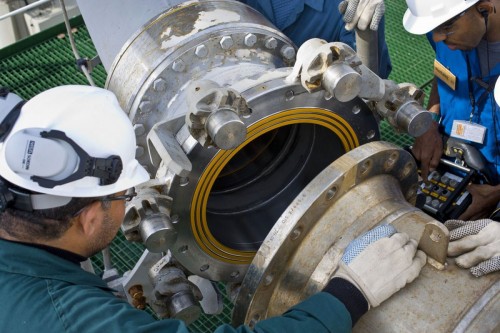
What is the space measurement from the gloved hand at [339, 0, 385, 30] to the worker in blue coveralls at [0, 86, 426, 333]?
0.65 m

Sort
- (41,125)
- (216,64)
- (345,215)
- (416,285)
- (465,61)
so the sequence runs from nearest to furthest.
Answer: (41,125), (416,285), (345,215), (216,64), (465,61)

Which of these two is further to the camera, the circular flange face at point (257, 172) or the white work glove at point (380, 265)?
the circular flange face at point (257, 172)

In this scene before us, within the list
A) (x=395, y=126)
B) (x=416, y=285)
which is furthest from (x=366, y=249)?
(x=395, y=126)

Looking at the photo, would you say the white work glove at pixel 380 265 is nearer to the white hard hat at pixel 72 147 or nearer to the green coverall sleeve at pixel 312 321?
the green coverall sleeve at pixel 312 321

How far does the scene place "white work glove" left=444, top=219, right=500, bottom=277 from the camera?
4.68 feet

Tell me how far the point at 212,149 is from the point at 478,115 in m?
1.09

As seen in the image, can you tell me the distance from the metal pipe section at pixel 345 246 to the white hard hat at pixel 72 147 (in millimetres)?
357

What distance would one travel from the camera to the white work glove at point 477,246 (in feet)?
4.68

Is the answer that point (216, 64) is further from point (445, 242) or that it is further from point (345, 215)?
point (445, 242)

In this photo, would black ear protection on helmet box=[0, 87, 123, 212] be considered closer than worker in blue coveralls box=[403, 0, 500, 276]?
Yes

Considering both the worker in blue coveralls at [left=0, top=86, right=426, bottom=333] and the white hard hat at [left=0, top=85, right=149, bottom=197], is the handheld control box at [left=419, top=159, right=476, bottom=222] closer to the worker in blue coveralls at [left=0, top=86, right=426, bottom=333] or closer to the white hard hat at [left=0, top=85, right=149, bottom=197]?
the worker in blue coveralls at [left=0, top=86, right=426, bottom=333]

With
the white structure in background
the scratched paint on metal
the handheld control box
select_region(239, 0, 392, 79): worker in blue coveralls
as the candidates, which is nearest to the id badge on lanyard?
the handheld control box

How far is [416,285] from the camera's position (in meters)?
1.45

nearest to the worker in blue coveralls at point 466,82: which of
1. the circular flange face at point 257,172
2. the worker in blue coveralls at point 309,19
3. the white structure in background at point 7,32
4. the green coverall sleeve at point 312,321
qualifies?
A: the worker in blue coveralls at point 309,19
